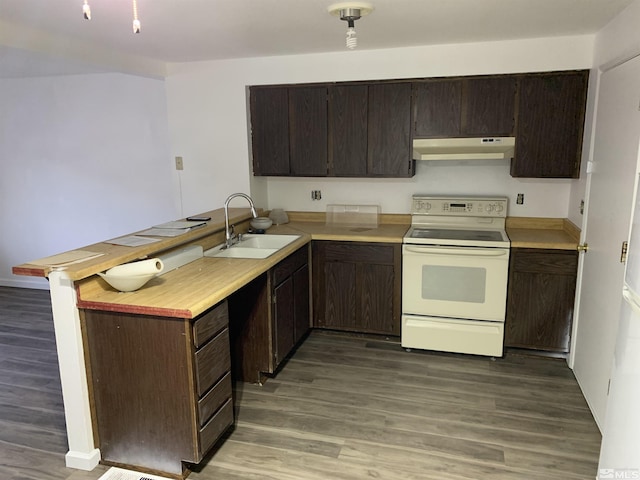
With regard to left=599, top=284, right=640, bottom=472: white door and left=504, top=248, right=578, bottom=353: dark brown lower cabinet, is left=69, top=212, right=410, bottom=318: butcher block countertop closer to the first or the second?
left=504, top=248, right=578, bottom=353: dark brown lower cabinet

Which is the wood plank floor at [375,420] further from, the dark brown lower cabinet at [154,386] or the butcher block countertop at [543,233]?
the butcher block countertop at [543,233]

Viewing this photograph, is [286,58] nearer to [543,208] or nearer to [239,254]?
[239,254]

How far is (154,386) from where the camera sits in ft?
7.23

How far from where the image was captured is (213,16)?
2.63m

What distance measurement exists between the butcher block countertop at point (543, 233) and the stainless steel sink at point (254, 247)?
164cm

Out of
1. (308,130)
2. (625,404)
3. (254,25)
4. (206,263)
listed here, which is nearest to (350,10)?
(254,25)

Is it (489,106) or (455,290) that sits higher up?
(489,106)

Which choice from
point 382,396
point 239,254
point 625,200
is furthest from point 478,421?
point 239,254

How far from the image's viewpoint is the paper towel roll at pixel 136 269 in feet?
7.35

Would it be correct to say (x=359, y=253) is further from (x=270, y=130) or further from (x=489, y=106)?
(x=489, y=106)

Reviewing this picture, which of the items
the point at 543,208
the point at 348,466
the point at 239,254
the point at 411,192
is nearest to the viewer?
the point at 348,466

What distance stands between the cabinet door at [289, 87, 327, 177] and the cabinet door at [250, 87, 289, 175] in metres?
0.06

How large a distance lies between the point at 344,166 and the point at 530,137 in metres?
1.40

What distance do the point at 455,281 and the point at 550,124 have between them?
1306 millimetres
